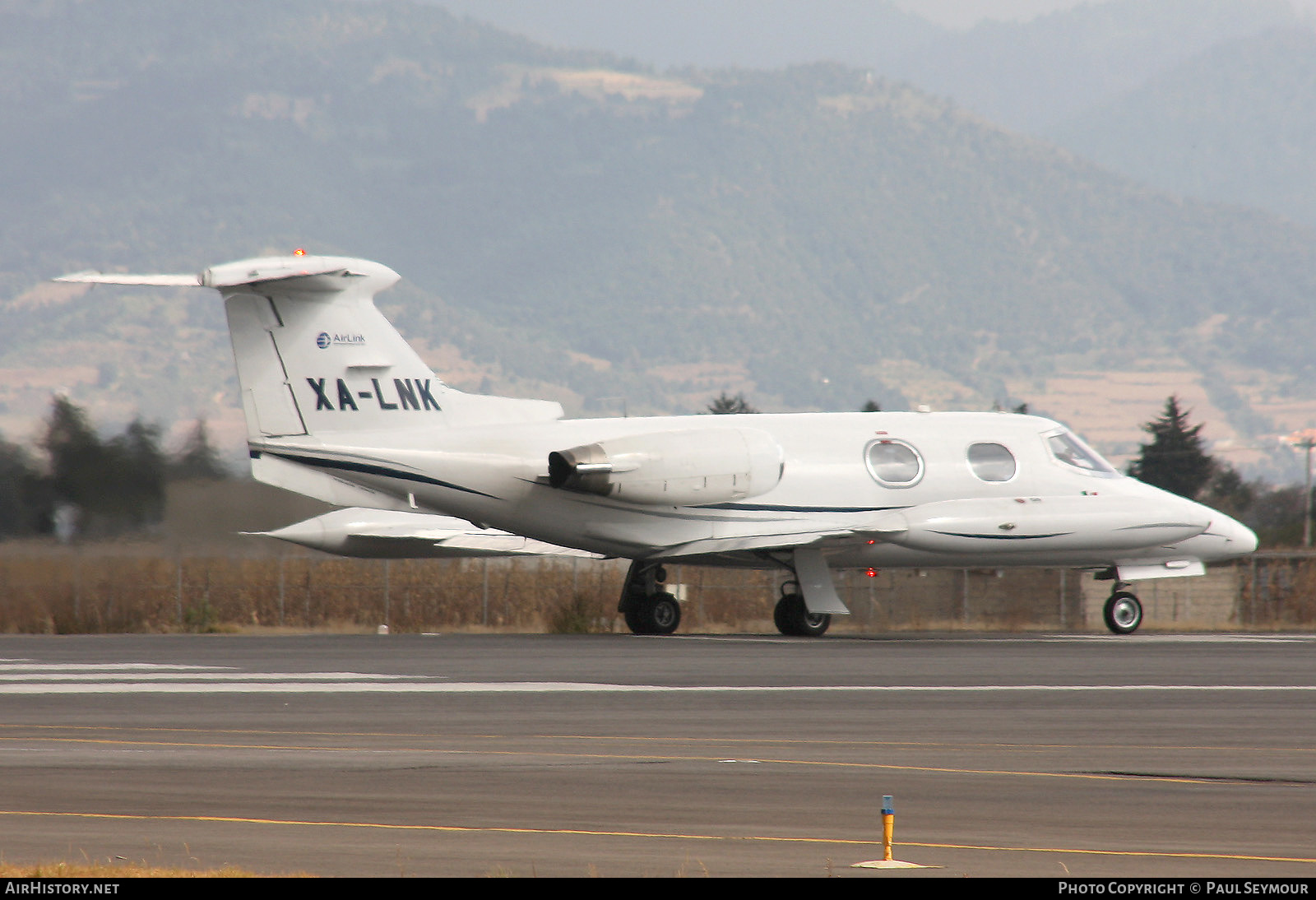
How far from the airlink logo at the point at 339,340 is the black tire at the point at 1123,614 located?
1408 cm

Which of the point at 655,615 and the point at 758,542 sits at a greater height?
the point at 758,542

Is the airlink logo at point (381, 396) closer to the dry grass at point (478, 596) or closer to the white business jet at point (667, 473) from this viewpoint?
the white business jet at point (667, 473)

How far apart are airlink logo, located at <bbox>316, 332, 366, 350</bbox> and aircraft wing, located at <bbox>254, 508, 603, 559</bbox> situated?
535 centimetres

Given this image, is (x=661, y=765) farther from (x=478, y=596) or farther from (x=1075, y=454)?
(x=478, y=596)

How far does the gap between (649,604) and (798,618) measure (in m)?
2.61

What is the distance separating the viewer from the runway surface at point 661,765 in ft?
31.0

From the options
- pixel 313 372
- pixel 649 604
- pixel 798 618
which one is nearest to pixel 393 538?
pixel 649 604

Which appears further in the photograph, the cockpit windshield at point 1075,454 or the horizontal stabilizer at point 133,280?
the cockpit windshield at point 1075,454

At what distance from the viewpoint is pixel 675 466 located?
29.5m

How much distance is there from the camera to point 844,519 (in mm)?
30453

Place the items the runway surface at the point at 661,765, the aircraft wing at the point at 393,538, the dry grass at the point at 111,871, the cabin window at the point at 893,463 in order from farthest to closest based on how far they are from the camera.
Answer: the aircraft wing at the point at 393,538 → the cabin window at the point at 893,463 → the runway surface at the point at 661,765 → the dry grass at the point at 111,871

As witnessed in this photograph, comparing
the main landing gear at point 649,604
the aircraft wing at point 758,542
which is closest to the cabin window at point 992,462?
the aircraft wing at point 758,542

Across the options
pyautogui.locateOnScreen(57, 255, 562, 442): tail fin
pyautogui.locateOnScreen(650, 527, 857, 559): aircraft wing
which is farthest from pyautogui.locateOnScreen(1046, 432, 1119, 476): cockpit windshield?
A: pyautogui.locateOnScreen(57, 255, 562, 442): tail fin

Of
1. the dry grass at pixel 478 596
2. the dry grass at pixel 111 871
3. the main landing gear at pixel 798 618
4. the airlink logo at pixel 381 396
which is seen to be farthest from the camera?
the dry grass at pixel 478 596
